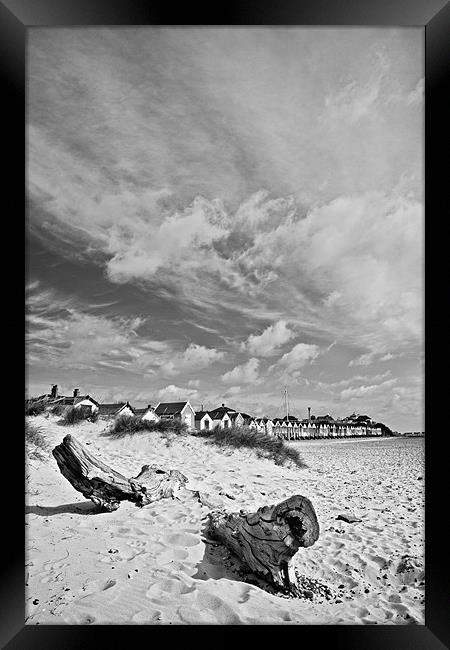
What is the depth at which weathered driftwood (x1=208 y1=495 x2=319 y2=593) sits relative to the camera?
1.87m

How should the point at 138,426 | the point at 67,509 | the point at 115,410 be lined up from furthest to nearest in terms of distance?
the point at 138,426
the point at 115,410
the point at 67,509

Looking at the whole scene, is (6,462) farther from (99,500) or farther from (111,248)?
(111,248)

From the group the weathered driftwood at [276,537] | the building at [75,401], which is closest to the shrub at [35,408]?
the building at [75,401]

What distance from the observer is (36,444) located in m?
2.26

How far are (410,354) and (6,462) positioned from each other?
6.05ft

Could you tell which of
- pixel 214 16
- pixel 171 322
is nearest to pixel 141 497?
pixel 171 322

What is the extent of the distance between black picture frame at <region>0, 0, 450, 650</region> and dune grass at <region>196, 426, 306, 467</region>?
0.72m

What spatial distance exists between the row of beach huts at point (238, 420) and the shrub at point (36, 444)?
233 millimetres

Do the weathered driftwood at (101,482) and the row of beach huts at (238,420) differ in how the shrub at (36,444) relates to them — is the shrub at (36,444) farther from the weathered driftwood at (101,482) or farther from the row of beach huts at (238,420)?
the row of beach huts at (238,420)

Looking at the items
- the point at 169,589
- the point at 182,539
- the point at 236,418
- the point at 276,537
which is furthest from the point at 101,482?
the point at 276,537

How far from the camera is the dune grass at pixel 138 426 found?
2.36 metres

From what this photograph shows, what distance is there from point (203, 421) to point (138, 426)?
1.18 ft

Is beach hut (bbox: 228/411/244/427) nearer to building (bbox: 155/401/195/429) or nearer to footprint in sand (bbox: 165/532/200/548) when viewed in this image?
building (bbox: 155/401/195/429)

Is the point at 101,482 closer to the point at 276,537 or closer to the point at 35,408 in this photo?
the point at 35,408
